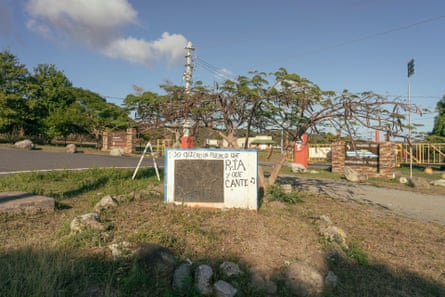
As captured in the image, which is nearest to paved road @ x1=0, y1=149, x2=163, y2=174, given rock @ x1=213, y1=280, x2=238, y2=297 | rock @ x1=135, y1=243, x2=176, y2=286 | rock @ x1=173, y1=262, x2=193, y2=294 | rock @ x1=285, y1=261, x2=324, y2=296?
rock @ x1=135, y1=243, x2=176, y2=286

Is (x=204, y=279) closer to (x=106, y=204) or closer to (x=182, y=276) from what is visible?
(x=182, y=276)

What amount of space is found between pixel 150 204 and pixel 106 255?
2.55m

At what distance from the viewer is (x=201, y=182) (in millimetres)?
6113

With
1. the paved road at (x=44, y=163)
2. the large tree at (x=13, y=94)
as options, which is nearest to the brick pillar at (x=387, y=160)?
Result: the paved road at (x=44, y=163)

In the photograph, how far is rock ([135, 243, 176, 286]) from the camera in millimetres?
Answer: 3295

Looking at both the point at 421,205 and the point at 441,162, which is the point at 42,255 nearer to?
the point at 421,205

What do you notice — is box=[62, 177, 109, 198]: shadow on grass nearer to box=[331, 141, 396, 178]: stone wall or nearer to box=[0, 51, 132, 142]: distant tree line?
box=[331, 141, 396, 178]: stone wall

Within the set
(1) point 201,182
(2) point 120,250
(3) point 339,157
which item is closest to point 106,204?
(1) point 201,182

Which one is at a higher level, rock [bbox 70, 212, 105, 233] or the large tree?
the large tree

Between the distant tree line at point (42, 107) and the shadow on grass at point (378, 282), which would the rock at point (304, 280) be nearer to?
the shadow on grass at point (378, 282)

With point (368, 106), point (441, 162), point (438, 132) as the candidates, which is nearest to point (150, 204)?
point (368, 106)

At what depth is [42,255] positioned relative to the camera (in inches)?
133

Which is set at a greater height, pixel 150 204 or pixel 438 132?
pixel 438 132

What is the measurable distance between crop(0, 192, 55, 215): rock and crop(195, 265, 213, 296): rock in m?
4.20
